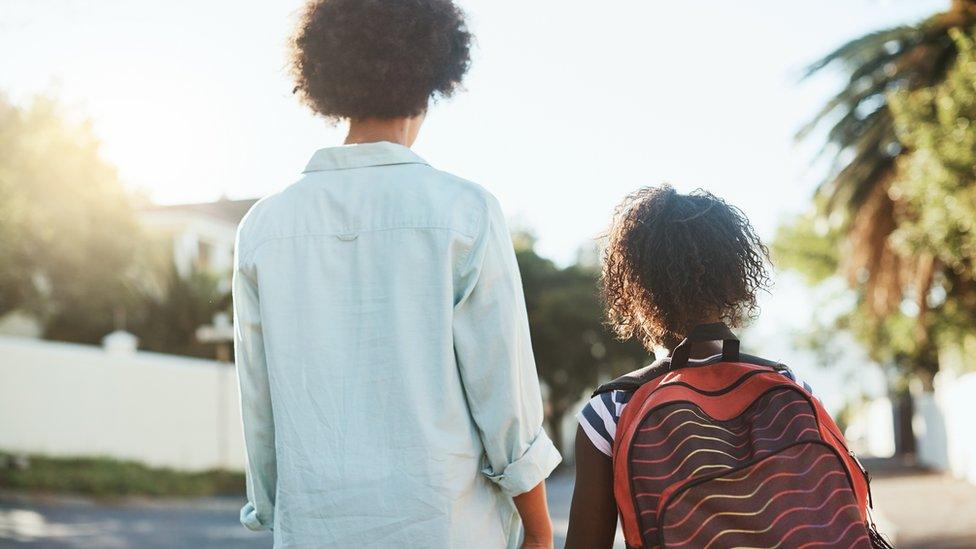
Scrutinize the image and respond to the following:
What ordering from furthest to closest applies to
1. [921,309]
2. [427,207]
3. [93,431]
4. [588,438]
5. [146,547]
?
[93,431]
[921,309]
[146,547]
[588,438]
[427,207]

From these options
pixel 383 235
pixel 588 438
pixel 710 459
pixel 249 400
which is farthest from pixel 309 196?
pixel 710 459

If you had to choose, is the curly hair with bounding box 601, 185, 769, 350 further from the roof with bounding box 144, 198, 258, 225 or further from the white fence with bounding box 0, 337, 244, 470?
the roof with bounding box 144, 198, 258, 225

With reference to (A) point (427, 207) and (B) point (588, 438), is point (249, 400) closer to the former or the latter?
(A) point (427, 207)

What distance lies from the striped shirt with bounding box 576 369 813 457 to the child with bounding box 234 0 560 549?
0.20m

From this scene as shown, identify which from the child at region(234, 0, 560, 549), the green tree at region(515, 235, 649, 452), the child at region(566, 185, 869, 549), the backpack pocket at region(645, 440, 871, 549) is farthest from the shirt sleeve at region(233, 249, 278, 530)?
the green tree at region(515, 235, 649, 452)

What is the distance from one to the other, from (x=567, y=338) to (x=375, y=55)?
4005 centimetres

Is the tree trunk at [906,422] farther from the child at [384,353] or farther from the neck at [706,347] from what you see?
the child at [384,353]

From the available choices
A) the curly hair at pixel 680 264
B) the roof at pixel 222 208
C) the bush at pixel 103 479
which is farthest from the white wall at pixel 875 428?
the curly hair at pixel 680 264

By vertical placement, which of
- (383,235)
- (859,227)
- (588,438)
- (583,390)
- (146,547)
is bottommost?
(583,390)

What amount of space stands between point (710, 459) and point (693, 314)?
1.17 feet

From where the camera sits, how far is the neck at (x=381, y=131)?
223cm

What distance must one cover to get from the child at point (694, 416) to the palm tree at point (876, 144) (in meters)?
13.6

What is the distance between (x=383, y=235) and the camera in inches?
81.0

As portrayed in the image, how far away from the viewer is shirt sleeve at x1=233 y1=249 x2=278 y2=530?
7.11ft
